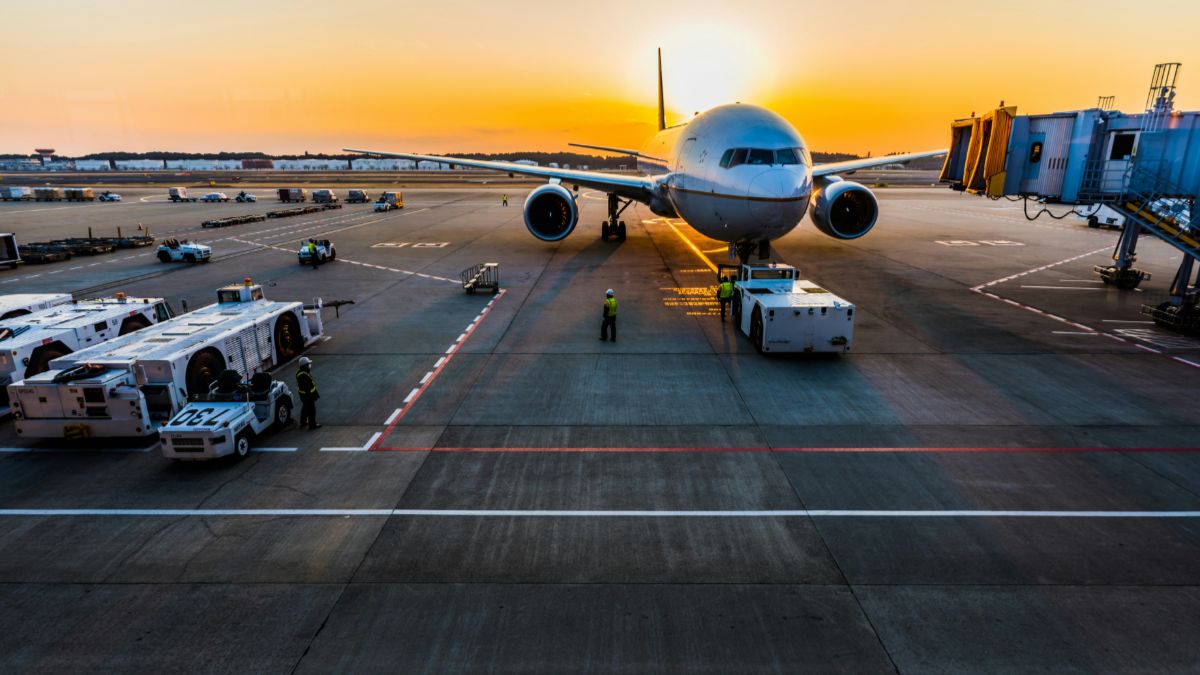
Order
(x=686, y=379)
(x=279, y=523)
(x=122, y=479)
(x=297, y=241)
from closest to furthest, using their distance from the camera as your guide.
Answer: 1. (x=279, y=523)
2. (x=122, y=479)
3. (x=686, y=379)
4. (x=297, y=241)

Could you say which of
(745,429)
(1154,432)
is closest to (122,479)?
(745,429)

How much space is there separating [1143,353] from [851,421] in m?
12.1

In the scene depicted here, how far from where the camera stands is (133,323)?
56.6 ft

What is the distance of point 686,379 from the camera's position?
1583 cm

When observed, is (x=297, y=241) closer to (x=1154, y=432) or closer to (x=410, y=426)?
(x=410, y=426)

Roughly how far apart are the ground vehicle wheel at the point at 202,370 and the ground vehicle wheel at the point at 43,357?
4098mm

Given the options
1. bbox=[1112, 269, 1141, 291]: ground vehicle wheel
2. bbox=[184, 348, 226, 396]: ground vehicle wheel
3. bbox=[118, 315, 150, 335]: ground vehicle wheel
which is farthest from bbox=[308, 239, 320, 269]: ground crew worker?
bbox=[1112, 269, 1141, 291]: ground vehicle wheel

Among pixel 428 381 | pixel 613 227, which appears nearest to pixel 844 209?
pixel 613 227

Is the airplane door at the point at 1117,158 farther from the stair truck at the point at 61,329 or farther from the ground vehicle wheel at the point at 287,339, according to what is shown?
the stair truck at the point at 61,329

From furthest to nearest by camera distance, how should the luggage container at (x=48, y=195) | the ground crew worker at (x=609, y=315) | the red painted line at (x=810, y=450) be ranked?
the luggage container at (x=48, y=195)
the ground crew worker at (x=609, y=315)
the red painted line at (x=810, y=450)

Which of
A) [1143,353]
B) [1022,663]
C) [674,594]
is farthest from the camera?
[1143,353]

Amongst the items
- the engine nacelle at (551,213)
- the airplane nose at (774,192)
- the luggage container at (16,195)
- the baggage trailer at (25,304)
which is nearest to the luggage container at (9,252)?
the baggage trailer at (25,304)

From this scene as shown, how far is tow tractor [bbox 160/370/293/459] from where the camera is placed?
36.2 feet

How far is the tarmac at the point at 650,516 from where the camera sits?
703 cm
